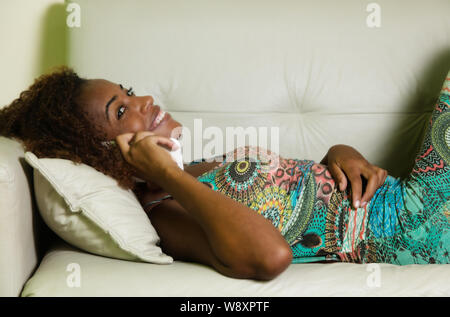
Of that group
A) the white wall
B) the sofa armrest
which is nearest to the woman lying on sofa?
the sofa armrest

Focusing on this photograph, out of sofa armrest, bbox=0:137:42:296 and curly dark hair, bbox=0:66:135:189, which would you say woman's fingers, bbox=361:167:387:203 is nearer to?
curly dark hair, bbox=0:66:135:189

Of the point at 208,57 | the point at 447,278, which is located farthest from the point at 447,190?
the point at 208,57

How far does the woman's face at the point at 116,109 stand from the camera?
1228 millimetres

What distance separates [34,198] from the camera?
1151mm

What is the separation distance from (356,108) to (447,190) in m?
0.51

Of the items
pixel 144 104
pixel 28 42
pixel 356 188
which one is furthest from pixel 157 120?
pixel 28 42

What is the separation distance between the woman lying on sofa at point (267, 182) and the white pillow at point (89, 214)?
79 mm

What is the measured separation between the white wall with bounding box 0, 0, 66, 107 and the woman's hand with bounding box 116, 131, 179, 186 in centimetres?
74

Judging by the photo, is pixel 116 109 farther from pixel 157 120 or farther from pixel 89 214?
pixel 89 214

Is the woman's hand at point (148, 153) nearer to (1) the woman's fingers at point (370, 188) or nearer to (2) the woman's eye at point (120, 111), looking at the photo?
(2) the woman's eye at point (120, 111)

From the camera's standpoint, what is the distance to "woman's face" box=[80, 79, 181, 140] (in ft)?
4.03

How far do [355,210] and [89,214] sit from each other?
0.66 metres
